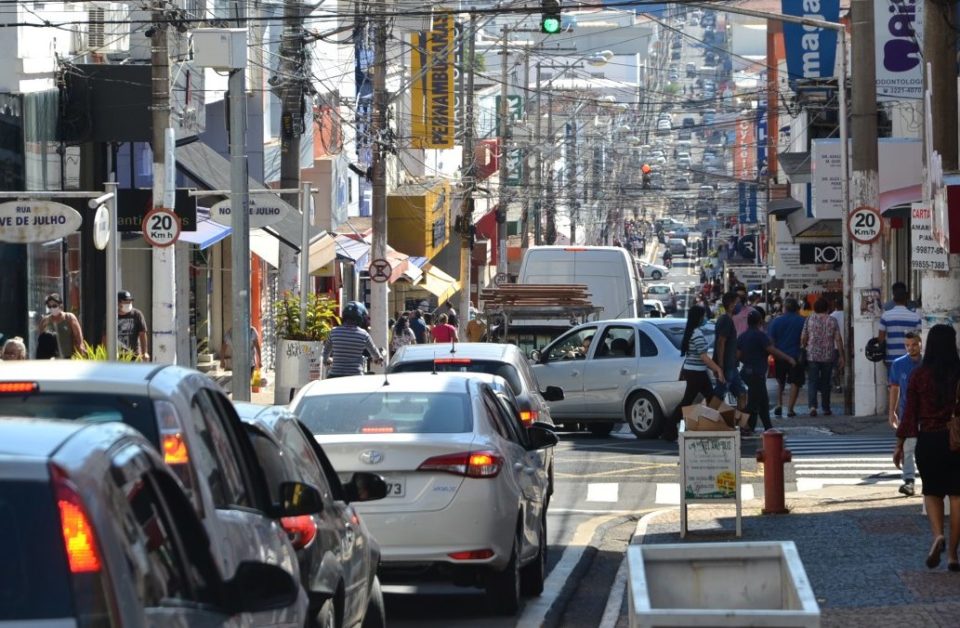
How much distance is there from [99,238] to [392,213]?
3543 cm

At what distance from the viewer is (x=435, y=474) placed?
1010 cm

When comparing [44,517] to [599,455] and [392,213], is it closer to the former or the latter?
[599,455]

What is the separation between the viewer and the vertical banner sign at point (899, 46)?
86.6 feet

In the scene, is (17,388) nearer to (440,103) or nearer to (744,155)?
(440,103)

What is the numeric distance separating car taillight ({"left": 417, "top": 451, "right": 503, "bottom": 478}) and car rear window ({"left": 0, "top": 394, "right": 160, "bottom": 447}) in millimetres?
4517

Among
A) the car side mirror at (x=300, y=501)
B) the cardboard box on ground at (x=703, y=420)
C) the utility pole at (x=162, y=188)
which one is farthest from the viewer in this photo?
the utility pole at (x=162, y=188)

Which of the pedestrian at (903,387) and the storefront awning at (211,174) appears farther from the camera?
the storefront awning at (211,174)

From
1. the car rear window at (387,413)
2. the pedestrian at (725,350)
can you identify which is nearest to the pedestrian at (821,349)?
the pedestrian at (725,350)

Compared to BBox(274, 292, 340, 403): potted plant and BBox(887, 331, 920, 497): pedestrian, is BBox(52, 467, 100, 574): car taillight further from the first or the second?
BBox(274, 292, 340, 403): potted plant

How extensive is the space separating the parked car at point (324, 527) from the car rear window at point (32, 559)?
3000mm

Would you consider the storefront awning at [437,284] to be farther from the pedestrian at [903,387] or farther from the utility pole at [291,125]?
the pedestrian at [903,387]

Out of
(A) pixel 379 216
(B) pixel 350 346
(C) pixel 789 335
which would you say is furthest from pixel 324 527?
(A) pixel 379 216

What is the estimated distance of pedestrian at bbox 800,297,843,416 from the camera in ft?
84.3

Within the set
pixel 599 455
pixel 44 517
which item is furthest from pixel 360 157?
pixel 44 517
